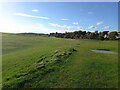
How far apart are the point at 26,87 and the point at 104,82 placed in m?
8.40

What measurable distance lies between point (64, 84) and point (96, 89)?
3217 millimetres

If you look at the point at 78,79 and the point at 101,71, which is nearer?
the point at 78,79

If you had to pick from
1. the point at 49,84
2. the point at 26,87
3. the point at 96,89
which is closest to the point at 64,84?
the point at 49,84

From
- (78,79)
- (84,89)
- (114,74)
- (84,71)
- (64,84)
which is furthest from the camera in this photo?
(84,71)

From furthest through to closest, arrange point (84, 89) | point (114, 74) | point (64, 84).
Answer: point (114, 74), point (64, 84), point (84, 89)

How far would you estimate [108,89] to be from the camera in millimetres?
9625

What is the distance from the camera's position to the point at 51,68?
1442 centimetres

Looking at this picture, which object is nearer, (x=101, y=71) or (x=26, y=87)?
(x=26, y=87)

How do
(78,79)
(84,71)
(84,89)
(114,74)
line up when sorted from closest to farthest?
(84,89)
(78,79)
(114,74)
(84,71)

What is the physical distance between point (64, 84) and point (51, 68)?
440 centimetres

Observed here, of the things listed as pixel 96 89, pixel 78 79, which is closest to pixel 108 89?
pixel 96 89

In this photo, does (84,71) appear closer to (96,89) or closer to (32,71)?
(96,89)

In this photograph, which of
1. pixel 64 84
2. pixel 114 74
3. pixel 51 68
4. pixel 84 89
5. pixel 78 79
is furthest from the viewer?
pixel 51 68

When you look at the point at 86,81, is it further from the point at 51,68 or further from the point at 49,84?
the point at 51,68
